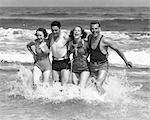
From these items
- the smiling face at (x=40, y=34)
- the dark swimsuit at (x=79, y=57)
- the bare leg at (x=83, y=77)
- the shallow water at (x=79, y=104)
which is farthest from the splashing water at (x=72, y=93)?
the smiling face at (x=40, y=34)

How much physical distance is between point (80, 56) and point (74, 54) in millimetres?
68

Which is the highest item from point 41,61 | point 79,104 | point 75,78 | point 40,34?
point 40,34

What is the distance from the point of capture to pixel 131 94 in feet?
11.7

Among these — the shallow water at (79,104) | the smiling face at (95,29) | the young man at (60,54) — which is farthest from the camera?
the young man at (60,54)

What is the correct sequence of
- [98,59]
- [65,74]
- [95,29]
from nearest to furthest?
[95,29] < [98,59] < [65,74]

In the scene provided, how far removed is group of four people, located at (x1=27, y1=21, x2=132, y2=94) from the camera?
3045mm

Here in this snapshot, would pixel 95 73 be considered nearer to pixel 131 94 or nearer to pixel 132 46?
pixel 131 94

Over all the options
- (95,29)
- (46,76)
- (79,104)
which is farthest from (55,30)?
(79,104)

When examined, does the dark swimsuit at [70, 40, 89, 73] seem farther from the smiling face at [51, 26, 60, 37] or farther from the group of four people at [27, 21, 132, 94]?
the smiling face at [51, 26, 60, 37]

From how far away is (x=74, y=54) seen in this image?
10.2 feet

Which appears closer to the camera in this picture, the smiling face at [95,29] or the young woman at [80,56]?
the smiling face at [95,29]

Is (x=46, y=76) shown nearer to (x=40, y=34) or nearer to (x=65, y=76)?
(x=65, y=76)

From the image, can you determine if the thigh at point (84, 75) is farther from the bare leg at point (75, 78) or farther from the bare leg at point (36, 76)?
the bare leg at point (36, 76)

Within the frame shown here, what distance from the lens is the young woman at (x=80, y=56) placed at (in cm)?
307
